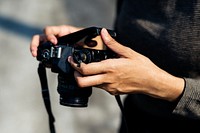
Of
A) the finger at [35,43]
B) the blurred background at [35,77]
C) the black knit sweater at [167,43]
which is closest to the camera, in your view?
the black knit sweater at [167,43]

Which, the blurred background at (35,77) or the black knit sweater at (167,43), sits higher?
the black knit sweater at (167,43)

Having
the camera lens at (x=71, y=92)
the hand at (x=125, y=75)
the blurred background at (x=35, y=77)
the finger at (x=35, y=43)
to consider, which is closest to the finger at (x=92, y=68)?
the hand at (x=125, y=75)

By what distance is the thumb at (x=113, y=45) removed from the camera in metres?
1.13

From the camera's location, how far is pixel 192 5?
1237 mm

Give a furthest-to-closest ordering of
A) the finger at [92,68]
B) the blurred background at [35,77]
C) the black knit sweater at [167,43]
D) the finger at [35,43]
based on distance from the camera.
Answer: the blurred background at [35,77]
the finger at [35,43]
the black knit sweater at [167,43]
the finger at [92,68]

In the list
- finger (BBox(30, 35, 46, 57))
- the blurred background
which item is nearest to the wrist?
finger (BBox(30, 35, 46, 57))

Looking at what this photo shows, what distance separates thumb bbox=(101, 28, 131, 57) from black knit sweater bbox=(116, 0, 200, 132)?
0.18m

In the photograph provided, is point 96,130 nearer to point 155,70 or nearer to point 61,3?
point 61,3

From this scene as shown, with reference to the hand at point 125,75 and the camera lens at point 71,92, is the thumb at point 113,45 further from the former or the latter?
the camera lens at point 71,92

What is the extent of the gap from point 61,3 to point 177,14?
239 centimetres

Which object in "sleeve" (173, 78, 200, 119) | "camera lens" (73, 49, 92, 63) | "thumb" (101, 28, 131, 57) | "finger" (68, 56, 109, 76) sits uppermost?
"thumb" (101, 28, 131, 57)

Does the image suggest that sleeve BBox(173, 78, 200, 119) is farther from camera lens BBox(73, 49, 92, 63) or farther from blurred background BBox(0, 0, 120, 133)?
blurred background BBox(0, 0, 120, 133)

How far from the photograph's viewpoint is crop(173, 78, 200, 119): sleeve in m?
1.20

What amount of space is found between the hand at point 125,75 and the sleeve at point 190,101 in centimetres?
2
